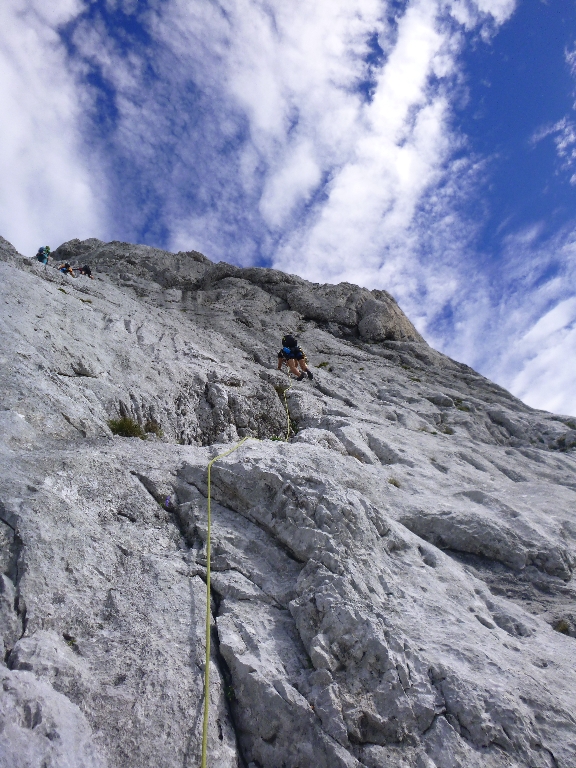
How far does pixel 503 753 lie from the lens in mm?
7246

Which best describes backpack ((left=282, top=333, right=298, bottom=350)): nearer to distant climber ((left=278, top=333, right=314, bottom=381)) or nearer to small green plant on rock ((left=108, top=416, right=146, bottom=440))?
distant climber ((left=278, top=333, right=314, bottom=381))

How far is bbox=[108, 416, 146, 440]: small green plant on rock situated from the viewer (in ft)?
43.7

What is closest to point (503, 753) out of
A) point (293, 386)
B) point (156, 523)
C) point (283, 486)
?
point (283, 486)

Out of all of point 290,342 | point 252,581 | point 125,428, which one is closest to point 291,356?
point 290,342

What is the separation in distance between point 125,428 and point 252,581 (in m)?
6.12

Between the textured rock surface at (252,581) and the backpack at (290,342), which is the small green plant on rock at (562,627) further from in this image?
the backpack at (290,342)

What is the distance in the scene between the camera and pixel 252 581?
9.17 m

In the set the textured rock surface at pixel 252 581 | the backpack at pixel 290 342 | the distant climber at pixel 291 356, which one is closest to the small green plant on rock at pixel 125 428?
the textured rock surface at pixel 252 581

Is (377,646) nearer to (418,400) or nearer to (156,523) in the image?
(156,523)

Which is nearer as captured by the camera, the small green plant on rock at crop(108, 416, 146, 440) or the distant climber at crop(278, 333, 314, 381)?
the small green plant on rock at crop(108, 416, 146, 440)

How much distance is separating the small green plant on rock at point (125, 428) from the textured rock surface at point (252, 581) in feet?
1.75

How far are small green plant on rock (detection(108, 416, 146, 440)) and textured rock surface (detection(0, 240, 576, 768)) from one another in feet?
1.75

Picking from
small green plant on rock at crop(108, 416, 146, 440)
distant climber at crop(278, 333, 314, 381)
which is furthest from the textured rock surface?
distant climber at crop(278, 333, 314, 381)

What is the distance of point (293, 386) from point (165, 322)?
811 cm
